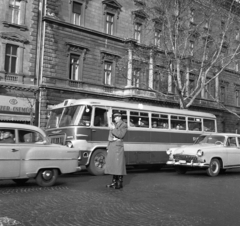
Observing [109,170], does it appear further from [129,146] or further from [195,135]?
[195,135]

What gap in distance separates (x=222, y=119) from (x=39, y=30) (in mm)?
Answer: 25822

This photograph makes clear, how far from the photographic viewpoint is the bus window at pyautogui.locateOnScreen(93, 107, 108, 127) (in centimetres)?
1340

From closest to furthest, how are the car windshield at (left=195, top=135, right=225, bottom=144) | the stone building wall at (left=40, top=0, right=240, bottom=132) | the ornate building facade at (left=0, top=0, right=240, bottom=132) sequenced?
the car windshield at (left=195, top=135, right=225, bottom=144) < the ornate building facade at (left=0, top=0, right=240, bottom=132) < the stone building wall at (left=40, top=0, right=240, bottom=132)

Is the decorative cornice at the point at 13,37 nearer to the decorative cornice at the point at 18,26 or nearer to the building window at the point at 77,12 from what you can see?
the decorative cornice at the point at 18,26

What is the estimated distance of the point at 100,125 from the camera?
1350 centimetres

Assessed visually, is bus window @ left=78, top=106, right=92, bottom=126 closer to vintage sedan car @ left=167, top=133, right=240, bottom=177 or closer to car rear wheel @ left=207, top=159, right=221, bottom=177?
vintage sedan car @ left=167, top=133, right=240, bottom=177

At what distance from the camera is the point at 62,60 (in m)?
28.3

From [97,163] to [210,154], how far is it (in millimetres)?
4338

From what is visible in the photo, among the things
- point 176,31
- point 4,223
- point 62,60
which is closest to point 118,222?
point 4,223

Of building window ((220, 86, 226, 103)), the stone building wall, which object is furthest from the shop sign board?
building window ((220, 86, 226, 103))

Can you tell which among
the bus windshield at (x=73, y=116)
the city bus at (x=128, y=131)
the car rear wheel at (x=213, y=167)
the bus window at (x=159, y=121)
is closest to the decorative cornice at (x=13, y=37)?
the city bus at (x=128, y=131)

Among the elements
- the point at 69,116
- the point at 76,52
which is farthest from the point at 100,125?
the point at 76,52

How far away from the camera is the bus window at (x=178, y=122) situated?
53.0 feet

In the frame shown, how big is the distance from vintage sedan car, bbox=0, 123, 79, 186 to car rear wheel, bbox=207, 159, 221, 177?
574cm
